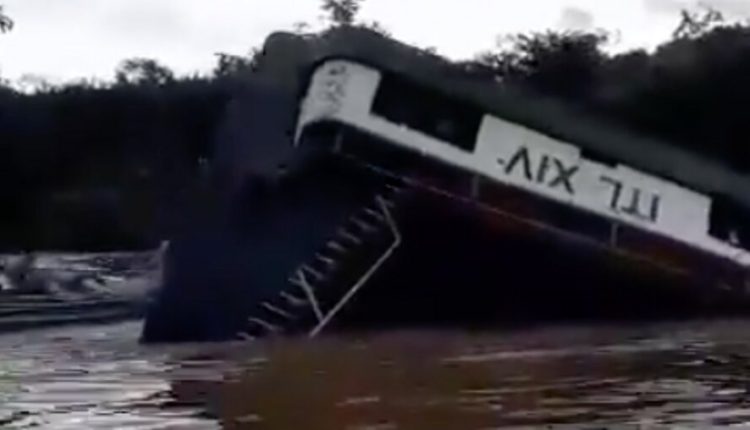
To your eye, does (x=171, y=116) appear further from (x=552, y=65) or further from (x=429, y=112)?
(x=429, y=112)

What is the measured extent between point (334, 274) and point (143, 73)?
43.7 m

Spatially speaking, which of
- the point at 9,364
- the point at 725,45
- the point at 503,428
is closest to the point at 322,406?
the point at 503,428

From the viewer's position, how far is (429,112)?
58.3ft

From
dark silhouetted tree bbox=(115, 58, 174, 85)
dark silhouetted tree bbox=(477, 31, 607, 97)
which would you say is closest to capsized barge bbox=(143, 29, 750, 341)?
dark silhouetted tree bbox=(477, 31, 607, 97)

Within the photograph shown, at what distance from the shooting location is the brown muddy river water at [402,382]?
8.87 metres

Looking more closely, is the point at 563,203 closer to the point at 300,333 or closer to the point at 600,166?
the point at 600,166

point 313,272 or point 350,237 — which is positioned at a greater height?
point 350,237

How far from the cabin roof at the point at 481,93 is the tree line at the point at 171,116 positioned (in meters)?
1.37

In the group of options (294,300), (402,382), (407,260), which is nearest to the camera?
(402,382)

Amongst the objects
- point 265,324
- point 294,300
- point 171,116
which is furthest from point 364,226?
point 171,116

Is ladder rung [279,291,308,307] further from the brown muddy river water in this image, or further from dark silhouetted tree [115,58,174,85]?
dark silhouetted tree [115,58,174,85]

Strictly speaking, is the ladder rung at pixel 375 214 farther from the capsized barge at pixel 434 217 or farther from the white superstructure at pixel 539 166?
the white superstructure at pixel 539 166

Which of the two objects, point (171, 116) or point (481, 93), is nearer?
point (481, 93)

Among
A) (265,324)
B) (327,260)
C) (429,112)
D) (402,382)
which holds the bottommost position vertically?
(402,382)
